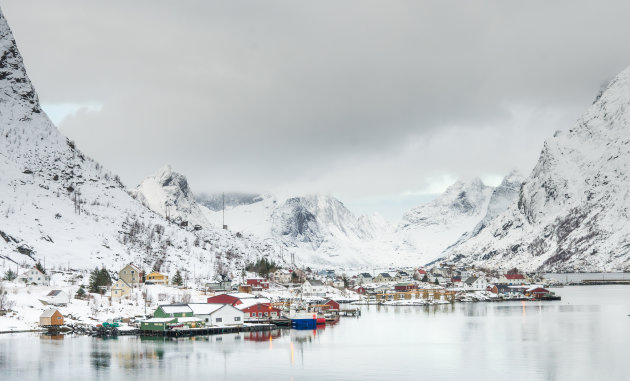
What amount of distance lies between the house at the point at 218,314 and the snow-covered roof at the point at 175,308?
1282 millimetres

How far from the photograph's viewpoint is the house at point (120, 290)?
139m

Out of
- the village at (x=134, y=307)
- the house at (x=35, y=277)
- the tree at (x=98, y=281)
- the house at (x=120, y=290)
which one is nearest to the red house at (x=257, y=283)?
the village at (x=134, y=307)

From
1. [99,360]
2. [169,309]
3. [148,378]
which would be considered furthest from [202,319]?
[148,378]

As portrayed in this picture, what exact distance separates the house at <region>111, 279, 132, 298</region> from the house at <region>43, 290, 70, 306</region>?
12.4 metres

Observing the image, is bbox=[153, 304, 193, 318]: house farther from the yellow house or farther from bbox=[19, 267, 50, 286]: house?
the yellow house

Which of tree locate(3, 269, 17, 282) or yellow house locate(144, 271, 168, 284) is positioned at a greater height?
tree locate(3, 269, 17, 282)

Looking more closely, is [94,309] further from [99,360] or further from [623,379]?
[623,379]

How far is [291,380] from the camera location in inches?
2729

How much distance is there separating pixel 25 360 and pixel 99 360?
24.5 feet

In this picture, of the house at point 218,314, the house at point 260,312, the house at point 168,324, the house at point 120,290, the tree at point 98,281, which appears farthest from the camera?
the tree at point 98,281

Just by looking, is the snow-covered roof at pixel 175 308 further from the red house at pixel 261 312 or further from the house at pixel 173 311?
the red house at pixel 261 312

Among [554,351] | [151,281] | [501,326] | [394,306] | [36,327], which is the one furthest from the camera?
[394,306]

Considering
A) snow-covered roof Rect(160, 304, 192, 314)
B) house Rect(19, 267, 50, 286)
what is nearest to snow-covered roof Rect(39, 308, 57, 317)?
snow-covered roof Rect(160, 304, 192, 314)

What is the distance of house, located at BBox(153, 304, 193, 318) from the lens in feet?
372
